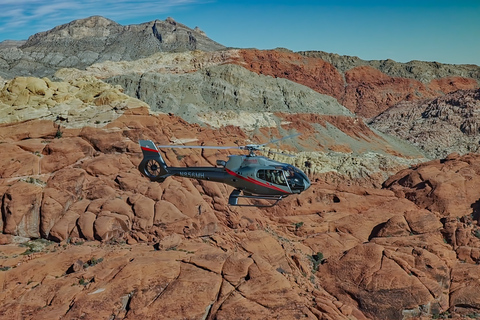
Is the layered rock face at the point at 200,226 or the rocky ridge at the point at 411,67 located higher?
the rocky ridge at the point at 411,67

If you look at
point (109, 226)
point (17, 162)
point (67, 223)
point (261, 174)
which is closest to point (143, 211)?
point (109, 226)

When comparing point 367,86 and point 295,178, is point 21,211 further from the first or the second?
point 367,86

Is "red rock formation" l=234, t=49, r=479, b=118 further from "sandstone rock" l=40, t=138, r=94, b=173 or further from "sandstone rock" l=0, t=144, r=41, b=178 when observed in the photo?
"sandstone rock" l=0, t=144, r=41, b=178

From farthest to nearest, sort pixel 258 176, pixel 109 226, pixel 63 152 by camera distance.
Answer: pixel 63 152, pixel 109 226, pixel 258 176

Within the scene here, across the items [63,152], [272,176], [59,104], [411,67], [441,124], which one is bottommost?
[63,152]

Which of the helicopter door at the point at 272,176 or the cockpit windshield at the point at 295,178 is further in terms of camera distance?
the helicopter door at the point at 272,176

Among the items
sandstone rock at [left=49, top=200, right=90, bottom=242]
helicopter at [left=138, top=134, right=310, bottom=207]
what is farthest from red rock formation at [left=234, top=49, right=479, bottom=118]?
helicopter at [left=138, top=134, right=310, bottom=207]

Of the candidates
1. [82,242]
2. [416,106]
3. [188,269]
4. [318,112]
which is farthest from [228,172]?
[416,106]

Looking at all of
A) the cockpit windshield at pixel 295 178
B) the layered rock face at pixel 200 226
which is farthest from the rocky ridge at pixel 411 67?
the cockpit windshield at pixel 295 178

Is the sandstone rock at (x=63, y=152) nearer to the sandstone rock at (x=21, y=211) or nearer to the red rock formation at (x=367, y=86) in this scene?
the sandstone rock at (x=21, y=211)
